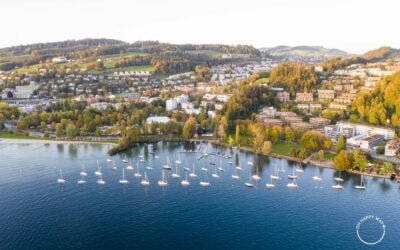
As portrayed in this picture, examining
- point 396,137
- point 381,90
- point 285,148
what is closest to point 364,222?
point 285,148


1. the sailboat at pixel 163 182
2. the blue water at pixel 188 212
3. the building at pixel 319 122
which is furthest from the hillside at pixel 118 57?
the sailboat at pixel 163 182

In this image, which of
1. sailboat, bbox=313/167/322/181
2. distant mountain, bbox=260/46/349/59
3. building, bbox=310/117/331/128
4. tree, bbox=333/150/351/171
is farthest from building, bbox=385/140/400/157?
distant mountain, bbox=260/46/349/59

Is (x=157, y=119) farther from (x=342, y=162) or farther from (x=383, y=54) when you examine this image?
(x=383, y=54)

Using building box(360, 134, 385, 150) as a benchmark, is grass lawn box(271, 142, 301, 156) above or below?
below

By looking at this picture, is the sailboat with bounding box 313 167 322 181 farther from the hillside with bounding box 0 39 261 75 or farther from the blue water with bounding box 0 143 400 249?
the hillside with bounding box 0 39 261 75

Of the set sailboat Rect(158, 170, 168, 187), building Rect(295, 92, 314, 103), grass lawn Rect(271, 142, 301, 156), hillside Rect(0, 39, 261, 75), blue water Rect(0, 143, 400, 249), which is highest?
hillside Rect(0, 39, 261, 75)
